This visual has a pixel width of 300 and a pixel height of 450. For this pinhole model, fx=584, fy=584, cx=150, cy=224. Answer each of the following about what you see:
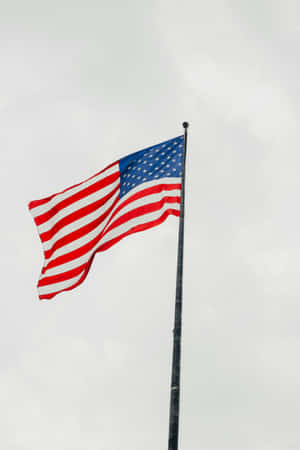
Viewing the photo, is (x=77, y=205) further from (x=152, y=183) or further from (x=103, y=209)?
(x=152, y=183)

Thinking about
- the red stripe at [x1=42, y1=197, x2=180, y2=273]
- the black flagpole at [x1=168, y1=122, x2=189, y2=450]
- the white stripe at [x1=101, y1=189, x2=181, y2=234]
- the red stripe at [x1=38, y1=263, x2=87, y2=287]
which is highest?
the white stripe at [x1=101, y1=189, x2=181, y2=234]

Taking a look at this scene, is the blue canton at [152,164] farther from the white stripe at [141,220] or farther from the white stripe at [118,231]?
the white stripe at [118,231]

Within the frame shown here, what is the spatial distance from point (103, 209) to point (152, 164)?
2.37 m

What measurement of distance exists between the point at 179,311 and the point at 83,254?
546cm

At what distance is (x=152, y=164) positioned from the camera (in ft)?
66.2

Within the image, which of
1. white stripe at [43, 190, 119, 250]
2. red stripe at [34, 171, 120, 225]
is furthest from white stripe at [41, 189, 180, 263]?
red stripe at [34, 171, 120, 225]

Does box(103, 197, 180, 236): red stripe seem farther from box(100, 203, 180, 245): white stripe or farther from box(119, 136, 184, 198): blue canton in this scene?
box(119, 136, 184, 198): blue canton

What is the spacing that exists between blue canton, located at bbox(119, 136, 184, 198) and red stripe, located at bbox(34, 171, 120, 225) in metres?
0.49

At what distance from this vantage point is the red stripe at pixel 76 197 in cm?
2088

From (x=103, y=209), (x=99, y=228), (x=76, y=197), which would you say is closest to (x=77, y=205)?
(x=76, y=197)

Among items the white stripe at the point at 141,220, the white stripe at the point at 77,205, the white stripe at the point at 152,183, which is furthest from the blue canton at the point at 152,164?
the white stripe at the point at 141,220

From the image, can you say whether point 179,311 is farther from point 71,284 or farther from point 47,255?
point 47,255

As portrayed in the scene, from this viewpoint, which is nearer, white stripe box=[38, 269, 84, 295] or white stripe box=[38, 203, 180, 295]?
white stripe box=[38, 203, 180, 295]

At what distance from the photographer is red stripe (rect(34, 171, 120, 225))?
20875mm
